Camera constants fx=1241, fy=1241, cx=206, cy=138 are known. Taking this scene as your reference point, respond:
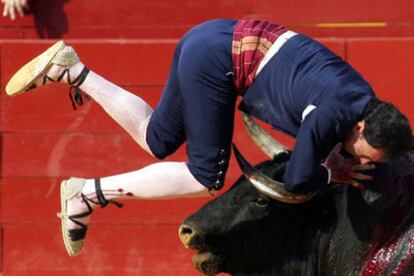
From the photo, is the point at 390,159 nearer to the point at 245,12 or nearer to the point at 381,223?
the point at 381,223

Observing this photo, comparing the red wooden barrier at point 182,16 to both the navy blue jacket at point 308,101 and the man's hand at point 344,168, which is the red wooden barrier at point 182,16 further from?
the man's hand at point 344,168

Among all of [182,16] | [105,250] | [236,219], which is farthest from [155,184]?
[182,16]

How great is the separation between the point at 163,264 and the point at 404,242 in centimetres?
245

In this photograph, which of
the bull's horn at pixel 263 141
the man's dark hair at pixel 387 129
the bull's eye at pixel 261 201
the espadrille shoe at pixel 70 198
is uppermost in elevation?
the man's dark hair at pixel 387 129

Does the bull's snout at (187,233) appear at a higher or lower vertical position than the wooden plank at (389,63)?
higher

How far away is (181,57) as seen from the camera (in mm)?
4367

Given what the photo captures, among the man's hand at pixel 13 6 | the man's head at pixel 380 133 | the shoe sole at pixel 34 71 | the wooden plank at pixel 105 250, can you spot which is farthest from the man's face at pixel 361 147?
the man's hand at pixel 13 6

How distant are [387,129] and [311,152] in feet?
0.83

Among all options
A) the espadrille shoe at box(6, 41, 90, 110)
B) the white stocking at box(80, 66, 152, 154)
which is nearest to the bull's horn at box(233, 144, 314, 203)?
the white stocking at box(80, 66, 152, 154)

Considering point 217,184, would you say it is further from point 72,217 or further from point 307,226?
point 72,217

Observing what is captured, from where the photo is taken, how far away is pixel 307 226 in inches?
169

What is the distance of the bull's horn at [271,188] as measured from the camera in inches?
161

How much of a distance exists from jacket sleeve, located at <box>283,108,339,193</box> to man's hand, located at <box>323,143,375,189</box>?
0.23ft

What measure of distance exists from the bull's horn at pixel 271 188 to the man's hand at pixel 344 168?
0.11m
